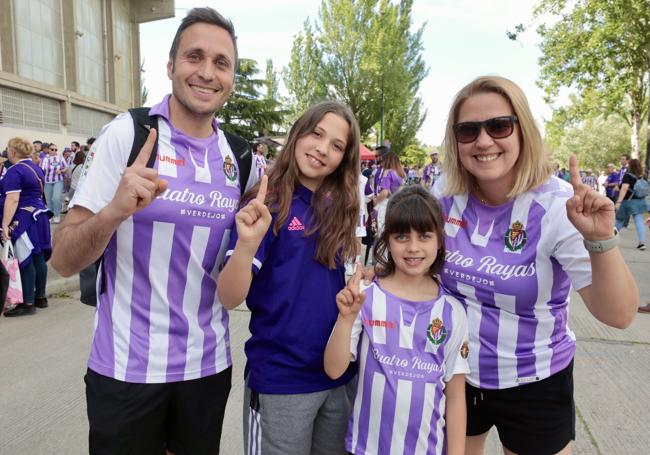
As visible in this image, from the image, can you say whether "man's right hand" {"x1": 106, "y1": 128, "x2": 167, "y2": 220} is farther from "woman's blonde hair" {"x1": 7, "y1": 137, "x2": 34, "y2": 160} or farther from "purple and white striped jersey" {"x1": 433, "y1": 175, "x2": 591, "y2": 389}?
"woman's blonde hair" {"x1": 7, "y1": 137, "x2": 34, "y2": 160}

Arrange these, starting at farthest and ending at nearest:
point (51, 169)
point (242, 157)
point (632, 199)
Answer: point (51, 169) < point (632, 199) < point (242, 157)

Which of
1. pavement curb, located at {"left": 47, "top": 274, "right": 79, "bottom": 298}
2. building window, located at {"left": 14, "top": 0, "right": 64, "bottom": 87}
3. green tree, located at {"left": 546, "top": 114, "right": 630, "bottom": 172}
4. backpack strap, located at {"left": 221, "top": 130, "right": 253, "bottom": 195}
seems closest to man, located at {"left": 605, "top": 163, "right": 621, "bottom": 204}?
pavement curb, located at {"left": 47, "top": 274, "right": 79, "bottom": 298}

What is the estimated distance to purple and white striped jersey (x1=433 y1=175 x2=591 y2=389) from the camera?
174 centimetres

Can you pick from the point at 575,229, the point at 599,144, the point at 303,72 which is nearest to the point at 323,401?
the point at 575,229

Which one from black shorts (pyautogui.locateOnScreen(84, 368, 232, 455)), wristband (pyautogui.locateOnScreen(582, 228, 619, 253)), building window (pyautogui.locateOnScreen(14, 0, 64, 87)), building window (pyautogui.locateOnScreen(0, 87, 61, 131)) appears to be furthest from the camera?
building window (pyautogui.locateOnScreen(14, 0, 64, 87))

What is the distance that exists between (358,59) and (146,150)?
27.8 m

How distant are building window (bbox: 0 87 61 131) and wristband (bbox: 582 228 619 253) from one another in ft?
63.2

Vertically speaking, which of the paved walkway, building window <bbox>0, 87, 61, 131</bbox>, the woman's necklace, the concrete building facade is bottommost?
the paved walkway

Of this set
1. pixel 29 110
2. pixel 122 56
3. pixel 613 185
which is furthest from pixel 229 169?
pixel 122 56

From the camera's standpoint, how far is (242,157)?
6.77ft

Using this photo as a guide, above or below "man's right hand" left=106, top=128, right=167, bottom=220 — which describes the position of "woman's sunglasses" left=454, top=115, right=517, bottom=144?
above

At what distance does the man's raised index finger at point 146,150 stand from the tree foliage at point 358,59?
998 inches

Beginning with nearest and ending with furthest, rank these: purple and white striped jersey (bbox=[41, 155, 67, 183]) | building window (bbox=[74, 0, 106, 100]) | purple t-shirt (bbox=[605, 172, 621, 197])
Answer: purple and white striped jersey (bbox=[41, 155, 67, 183]) → purple t-shirt (bbox=[605, 172, 621, 197]) → building window (bbox=[74, 0, 106, 100])

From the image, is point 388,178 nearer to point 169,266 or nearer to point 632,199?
point 632,199
